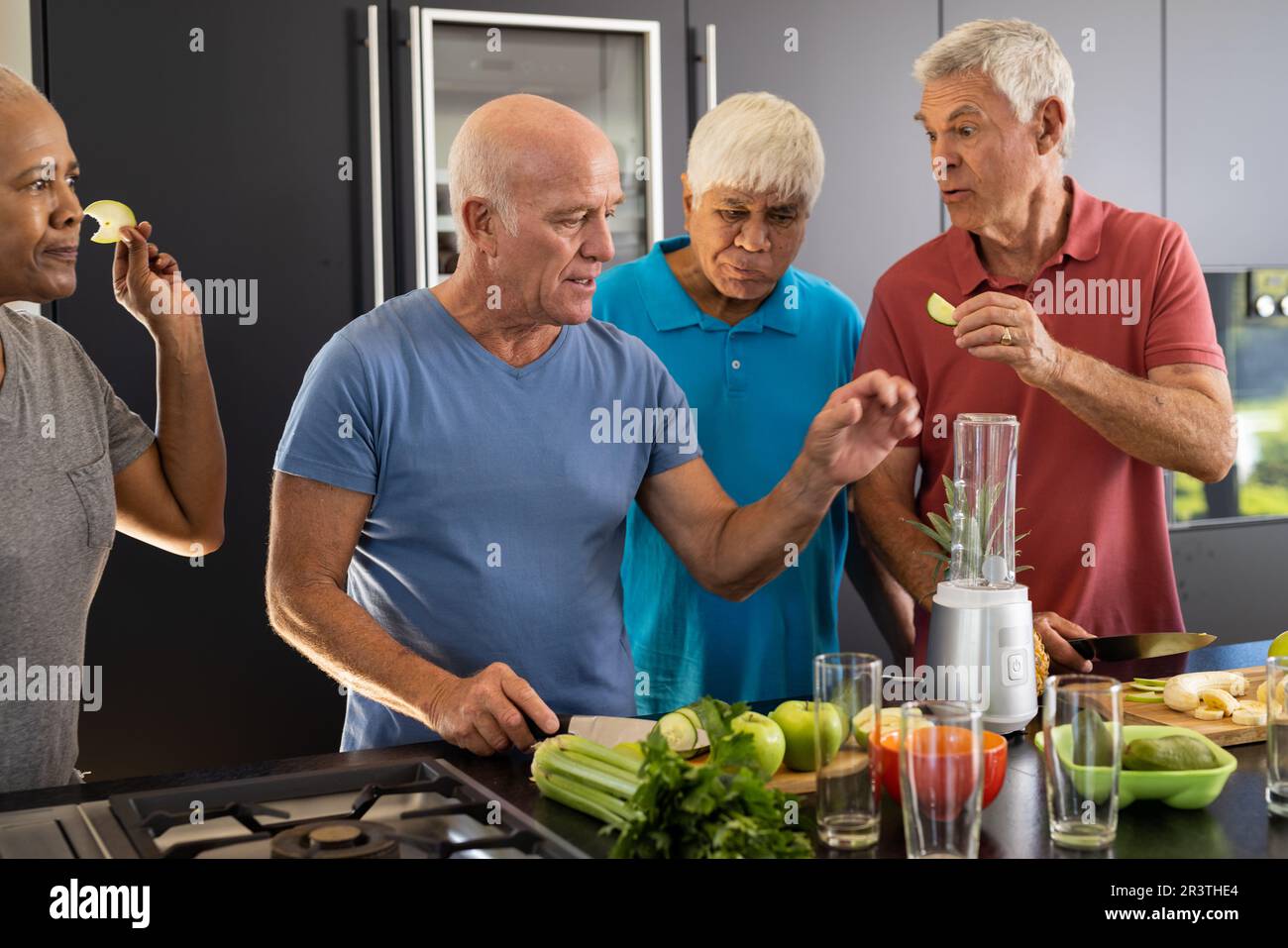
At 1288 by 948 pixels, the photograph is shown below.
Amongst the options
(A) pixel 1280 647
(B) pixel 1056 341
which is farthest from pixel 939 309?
(A) pixel 1280 647

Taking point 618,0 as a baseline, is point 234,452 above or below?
below

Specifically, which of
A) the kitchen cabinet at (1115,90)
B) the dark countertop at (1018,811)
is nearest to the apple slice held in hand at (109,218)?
the dark countertop at (1018,811)

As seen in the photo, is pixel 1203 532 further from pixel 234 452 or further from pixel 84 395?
pixel 84 395

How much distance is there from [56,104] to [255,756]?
1.45 m

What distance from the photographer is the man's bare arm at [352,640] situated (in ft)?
5.00

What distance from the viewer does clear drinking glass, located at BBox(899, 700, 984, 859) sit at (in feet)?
3.89

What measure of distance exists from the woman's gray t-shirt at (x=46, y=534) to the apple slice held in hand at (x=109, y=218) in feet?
0.91

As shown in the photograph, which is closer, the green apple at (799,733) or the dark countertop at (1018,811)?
the dark countertop at (1018,811)

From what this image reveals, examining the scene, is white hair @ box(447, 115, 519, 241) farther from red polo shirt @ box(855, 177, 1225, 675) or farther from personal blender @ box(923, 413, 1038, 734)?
red polo shirt @ box(855, 177, 1225, 675)

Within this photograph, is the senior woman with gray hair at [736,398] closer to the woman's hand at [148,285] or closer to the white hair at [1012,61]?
the white hair at [1012,61]

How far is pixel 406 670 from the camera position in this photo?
64.7 inches

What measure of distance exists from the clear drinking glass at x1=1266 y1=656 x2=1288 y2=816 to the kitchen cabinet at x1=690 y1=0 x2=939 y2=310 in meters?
2.20
